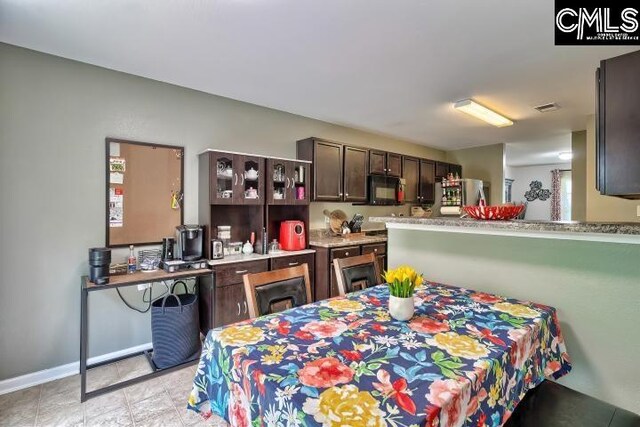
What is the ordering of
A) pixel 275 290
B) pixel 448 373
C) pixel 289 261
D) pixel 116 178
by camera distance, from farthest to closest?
pixel 289 261
pixel 116 178
pixel 275 290
pixel 448 373

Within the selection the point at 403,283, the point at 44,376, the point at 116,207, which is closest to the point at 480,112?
the point at 403,283

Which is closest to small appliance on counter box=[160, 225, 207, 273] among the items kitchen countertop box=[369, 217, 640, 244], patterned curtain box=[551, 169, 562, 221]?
kitchen countertop box=[369, 217, 640, 244]

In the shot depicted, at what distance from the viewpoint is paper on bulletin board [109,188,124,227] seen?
2613 millimetres

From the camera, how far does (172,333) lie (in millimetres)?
2504

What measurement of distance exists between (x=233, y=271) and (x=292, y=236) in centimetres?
84

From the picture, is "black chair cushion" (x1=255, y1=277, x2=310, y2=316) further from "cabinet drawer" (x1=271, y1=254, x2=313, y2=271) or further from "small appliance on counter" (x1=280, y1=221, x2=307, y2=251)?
"small appliance on counter" (x1=280, y1=221, x2=307, y2=251)

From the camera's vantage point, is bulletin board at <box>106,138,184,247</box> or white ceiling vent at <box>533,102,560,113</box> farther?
white ceiling vent at <box>533,102,560,113</box>

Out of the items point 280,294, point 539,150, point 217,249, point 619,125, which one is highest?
point 539,150

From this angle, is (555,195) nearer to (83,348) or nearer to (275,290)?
(275,290)

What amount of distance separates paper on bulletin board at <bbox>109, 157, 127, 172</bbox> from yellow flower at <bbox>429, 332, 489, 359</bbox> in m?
2.77

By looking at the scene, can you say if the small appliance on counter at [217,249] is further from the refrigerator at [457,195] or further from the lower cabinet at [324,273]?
the refrigerator at [457,195]

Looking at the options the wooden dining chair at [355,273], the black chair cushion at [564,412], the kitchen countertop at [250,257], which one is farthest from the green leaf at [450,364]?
the kitchen countertop at [250,257]

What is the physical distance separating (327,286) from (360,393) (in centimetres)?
273

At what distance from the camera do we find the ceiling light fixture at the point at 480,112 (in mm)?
3297
